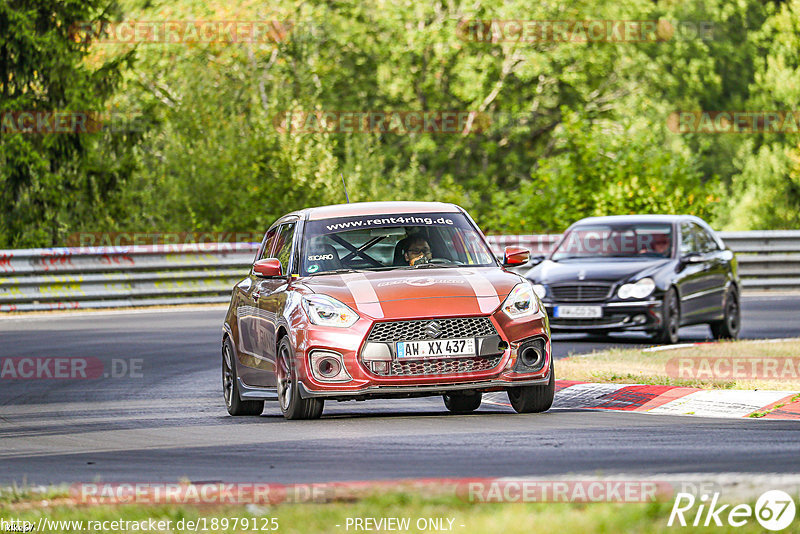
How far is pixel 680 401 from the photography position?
11961 millimetres

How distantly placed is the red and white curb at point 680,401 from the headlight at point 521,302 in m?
1.16

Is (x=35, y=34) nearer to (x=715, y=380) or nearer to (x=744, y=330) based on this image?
(x=744, y=330)

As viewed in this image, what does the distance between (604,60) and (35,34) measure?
25062 mm

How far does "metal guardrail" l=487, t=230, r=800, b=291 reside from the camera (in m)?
30.5

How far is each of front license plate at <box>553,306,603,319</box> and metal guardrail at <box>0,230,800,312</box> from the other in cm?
1028

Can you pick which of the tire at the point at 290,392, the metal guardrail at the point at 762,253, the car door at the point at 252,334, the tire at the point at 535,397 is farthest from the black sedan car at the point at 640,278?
the metal guardrail at the point at 762,253

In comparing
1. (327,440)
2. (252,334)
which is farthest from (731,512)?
(252,334)

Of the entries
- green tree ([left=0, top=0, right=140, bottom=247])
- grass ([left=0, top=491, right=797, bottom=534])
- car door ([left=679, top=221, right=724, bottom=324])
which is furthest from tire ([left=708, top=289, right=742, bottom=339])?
green tree ([left=0, top=0, right=140, bottom=247])

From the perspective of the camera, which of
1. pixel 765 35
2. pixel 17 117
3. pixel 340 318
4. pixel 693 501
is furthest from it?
pixel 765 35

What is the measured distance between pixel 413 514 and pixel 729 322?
577 inches

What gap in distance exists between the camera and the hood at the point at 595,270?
19.3 metres

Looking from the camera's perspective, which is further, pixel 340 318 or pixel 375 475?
pixel 340 318

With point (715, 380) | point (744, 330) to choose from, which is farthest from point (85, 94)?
point (715, 380)

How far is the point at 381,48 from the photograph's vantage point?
172ft
